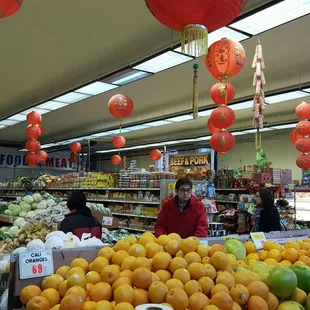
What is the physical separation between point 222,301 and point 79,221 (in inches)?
113

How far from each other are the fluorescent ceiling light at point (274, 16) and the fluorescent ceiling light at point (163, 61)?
1.38 m

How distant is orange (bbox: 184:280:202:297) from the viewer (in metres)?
1.64

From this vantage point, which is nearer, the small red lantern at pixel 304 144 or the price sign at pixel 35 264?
the price sign at pixel 35 264

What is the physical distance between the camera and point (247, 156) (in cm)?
1673

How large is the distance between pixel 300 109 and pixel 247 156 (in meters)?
9.87

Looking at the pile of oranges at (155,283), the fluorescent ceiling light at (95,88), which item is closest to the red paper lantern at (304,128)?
the fluorescent ceiling light at (95,88)

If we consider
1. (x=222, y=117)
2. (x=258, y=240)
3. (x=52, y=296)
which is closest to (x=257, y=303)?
(x=52, y=296)

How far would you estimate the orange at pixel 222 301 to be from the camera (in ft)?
5.14

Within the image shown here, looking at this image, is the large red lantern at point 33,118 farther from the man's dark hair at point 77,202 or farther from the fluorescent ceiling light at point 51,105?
the man's dark hair at point 77,202


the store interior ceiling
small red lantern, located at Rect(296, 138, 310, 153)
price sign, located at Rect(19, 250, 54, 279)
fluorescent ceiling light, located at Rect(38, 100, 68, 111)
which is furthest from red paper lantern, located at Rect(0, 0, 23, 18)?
fluorescent ceiling light, located at Rect(38, 100, 68, 111)

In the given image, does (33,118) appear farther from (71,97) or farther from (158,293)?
(158,293)

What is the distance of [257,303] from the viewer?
1.63 metres

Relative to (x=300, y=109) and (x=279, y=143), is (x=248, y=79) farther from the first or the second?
(x=279, y=143)

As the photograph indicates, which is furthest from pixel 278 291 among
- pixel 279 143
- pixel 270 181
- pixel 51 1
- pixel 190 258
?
pixel 279 143
